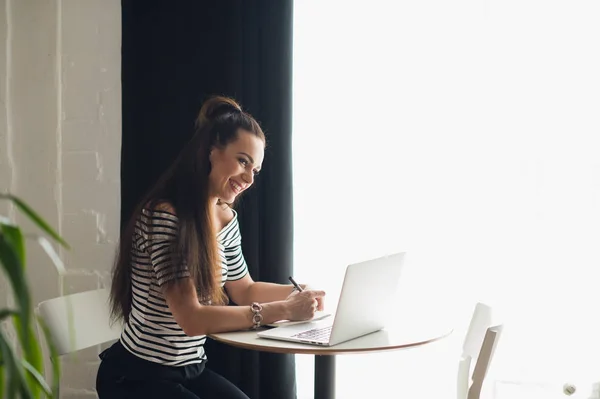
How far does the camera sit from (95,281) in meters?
2.72

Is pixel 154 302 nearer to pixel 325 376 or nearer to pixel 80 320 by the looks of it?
pixel 80 320

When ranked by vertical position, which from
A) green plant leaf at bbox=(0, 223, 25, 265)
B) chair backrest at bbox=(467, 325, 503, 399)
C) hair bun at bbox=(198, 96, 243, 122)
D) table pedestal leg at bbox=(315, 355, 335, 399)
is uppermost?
hair bun at bbox=(198, 96, 243, 122)

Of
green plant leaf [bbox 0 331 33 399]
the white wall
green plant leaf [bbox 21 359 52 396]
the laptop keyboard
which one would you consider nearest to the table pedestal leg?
the laptop keyboard

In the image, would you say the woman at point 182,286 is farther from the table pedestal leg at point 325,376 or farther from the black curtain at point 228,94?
the black curtain at point 228,94

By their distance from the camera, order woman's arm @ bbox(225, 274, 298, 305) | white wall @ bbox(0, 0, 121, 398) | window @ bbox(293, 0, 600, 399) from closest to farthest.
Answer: woman's arm @ bbox(225, 274, 298, 305), window @ bbox(293, 0, 600, 399), white wall @ bbox(0, 0, 121, 398)

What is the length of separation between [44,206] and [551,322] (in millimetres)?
1861

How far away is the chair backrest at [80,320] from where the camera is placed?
1957 millimetres

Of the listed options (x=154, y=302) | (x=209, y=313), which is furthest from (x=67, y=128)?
(x=209, y=313)

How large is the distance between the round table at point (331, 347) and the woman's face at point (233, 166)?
1.45 feet

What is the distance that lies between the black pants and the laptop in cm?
24

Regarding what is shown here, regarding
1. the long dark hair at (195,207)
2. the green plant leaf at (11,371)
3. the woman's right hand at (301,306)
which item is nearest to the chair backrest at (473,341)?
the woman's right hand at (301,306)

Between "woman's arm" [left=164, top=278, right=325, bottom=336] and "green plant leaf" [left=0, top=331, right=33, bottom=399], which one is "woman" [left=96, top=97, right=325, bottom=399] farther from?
"green plant leaf" [left=0, top=331, right=33, bottom=399]

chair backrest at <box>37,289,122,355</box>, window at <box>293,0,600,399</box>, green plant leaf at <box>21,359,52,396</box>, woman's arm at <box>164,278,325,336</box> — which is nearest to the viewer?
green plant leaf at <box>21,359,52,396</box>

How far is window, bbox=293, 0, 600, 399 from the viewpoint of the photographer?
2.36m
